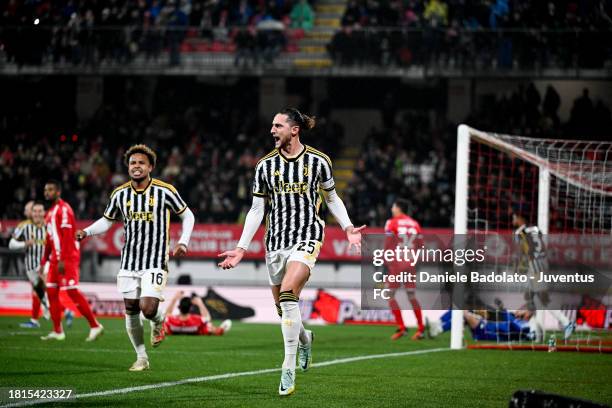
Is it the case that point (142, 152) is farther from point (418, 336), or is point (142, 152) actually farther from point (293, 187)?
point (418, 336)

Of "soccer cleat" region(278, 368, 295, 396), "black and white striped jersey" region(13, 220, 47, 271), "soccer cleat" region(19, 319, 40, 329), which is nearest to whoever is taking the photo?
"soccer cleat" region(278, 368, 295, 396)

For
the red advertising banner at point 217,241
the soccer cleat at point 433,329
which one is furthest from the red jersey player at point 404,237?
the red advertising banner at point 217,241

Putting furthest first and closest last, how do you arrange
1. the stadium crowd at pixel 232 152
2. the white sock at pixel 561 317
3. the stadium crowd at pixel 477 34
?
the stadium crowd at pixel 232 152
the stadium crowd at pixel 477 34
the white sock at pixel 561 317

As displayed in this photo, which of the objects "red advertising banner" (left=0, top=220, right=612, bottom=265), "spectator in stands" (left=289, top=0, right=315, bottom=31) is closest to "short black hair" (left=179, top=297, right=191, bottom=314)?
"red advertising banner" (left=0, top=220, right=612, bottom=265)

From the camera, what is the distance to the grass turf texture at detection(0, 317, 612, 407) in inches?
327

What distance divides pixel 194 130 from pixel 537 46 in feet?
38.3

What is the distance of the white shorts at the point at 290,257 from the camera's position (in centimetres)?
855

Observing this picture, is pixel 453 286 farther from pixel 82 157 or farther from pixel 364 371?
pixel 82 157

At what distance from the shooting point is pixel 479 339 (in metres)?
15.9

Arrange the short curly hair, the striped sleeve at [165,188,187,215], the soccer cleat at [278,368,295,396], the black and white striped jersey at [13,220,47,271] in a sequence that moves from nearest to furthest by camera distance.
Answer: the soccer cleat at [278,368,295,396] → the short curly hair → the striped sleeve at [165,188,187,215] → the black and white striped jersey at [13,220,47,271]

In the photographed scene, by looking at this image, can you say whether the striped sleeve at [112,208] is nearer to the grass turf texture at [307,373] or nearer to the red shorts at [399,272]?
the grass turf texture at [307,373]

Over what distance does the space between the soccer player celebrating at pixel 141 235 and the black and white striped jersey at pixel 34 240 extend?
8.53 metres

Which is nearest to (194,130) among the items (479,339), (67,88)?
(67,88)

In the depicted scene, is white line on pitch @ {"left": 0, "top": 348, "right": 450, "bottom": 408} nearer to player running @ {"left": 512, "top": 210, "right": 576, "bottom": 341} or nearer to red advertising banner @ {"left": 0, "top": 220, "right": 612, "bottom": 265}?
player running @ {"left": 512, "top": 210, "right": 576, "bottom": 341}
